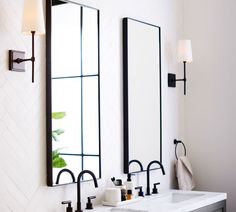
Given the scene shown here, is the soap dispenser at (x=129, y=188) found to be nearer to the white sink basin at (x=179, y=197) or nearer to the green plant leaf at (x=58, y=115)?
the white sink basin at (x=179, y=197)

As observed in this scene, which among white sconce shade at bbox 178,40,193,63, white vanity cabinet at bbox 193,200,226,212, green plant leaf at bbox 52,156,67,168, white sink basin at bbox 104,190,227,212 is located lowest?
white vanity cabinet at bbox 193,200,226,212

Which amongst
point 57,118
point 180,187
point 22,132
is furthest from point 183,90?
point 22,132

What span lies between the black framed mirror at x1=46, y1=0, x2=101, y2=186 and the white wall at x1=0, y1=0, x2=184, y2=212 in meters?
0.05

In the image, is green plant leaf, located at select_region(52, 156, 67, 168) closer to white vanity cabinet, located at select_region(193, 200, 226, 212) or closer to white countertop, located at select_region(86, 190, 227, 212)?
white countertop, located at select_region(86, 190, 227, 212)

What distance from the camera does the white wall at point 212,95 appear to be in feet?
13.2

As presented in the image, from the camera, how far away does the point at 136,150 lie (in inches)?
138

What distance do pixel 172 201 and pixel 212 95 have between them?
0.99m

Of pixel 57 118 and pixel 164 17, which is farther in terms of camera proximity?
pixel 164 17

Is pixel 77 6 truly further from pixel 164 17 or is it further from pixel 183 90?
pixel 183 90

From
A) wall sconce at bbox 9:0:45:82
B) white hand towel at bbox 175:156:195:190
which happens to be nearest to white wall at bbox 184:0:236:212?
white hand towel at bbox 175:156:195:190

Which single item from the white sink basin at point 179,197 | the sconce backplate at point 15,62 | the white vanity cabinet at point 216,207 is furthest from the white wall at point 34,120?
the white vanity cabinet at point 216,207

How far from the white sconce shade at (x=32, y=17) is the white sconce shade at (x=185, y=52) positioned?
1637mm

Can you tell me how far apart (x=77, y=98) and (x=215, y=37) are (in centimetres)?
163

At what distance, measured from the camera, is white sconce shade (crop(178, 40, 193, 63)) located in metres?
3.91
